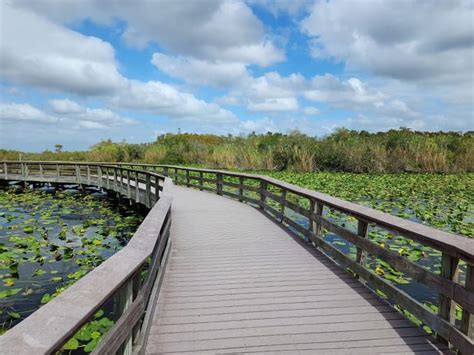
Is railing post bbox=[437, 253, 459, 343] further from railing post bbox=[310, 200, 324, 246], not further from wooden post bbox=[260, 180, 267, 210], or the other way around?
wooden post bbox=[260, 180, 267, 210]

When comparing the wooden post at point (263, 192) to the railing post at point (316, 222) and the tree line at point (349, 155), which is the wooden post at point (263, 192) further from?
the tree line at point (349, 155)

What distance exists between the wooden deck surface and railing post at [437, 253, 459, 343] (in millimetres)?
258

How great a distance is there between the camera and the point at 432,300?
182 inches

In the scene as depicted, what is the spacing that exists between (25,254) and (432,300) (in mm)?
7011

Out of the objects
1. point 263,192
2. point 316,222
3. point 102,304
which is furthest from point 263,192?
point 102,304

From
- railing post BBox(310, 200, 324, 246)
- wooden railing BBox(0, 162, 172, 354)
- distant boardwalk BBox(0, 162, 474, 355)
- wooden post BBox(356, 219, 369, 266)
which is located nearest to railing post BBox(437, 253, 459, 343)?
distant boardwalk BBox(0, 162, 474, 355)

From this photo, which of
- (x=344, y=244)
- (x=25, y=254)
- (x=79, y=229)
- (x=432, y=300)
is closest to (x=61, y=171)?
(x=79, y=229)

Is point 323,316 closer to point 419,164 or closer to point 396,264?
point 396,264

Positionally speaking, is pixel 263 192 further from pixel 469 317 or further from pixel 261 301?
pixel 469 317

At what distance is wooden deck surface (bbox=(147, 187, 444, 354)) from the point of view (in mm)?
2703

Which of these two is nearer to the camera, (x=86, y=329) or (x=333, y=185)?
(x=86, y=329)

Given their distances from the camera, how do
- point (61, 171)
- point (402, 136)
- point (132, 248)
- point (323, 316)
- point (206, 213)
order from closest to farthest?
point (132, 248) → point (323, 316) → point (206, 213) → point (61, 171) → point (402, 136)

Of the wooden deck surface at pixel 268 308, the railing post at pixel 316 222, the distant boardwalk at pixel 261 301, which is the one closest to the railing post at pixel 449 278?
the distant boardwalk at pixel 261 301

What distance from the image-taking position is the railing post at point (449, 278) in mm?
2586
